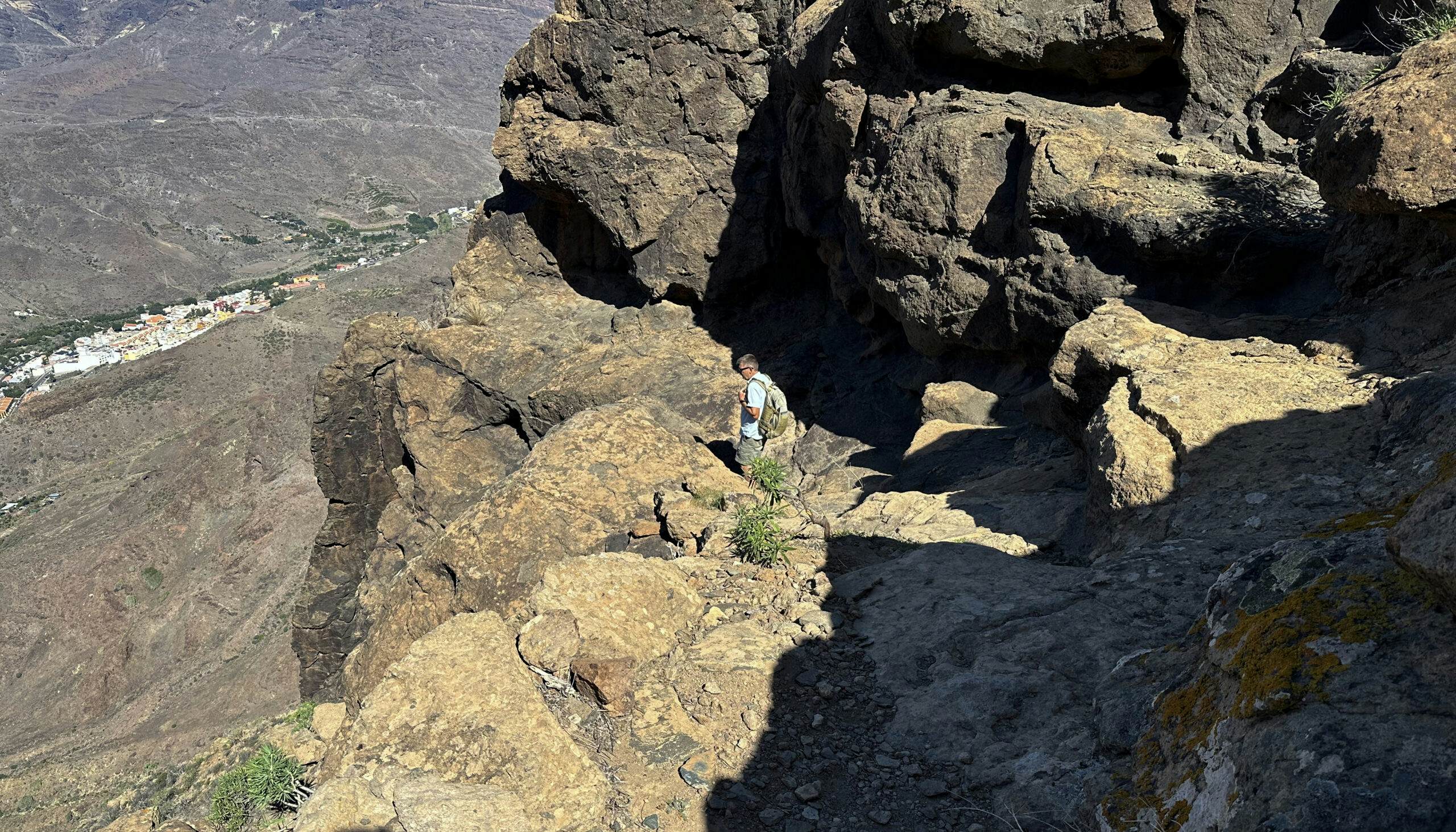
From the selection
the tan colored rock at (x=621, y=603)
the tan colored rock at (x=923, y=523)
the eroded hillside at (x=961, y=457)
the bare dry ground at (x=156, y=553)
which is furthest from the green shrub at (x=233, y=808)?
the bare dry ground at (x=156, y=553)

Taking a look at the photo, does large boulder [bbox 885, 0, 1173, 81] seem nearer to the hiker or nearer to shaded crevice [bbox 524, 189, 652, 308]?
the hiker

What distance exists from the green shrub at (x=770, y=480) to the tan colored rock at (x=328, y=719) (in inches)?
163

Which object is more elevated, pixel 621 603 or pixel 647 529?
pixel 621 603

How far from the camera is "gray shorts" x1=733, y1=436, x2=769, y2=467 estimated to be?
902 cm

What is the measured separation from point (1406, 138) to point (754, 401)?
5543 mm

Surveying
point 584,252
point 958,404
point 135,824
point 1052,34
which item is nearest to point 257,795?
point 135,824

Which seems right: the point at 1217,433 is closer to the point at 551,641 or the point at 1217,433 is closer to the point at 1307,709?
the point at 1307,709

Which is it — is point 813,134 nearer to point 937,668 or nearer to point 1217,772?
point 937,668

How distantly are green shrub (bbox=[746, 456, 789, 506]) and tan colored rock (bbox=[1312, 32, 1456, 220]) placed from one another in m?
4.75

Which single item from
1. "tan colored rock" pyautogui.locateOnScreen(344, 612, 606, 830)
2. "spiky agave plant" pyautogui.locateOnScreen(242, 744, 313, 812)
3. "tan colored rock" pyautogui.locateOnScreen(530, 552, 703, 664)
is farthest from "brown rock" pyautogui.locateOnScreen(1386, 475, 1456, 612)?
"spiky agave plant" pyautogui.locateOnScreen(242, 744, 313, 812)

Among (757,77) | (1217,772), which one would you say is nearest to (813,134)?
(757,77)

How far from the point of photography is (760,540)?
245 inches

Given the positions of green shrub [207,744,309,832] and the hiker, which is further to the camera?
the hiker

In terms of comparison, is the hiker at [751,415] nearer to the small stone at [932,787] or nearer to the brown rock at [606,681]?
the brown rock at [606,681]
